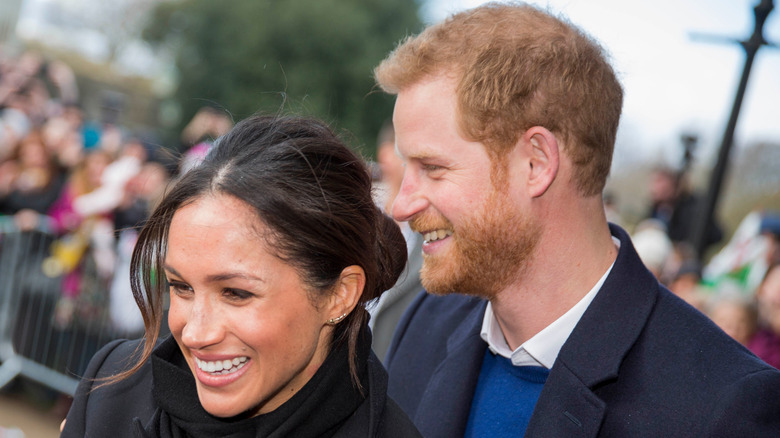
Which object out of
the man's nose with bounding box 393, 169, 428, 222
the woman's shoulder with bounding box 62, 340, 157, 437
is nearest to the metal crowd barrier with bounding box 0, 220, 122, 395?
the woman's shoulder with bounding box 62, 340, 157, 437

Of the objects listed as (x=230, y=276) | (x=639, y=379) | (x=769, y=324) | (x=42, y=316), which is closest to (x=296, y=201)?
(x=230, y=276)

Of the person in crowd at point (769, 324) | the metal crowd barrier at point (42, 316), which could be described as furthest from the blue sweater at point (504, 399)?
the metal crowd barrier at point (42, 316)

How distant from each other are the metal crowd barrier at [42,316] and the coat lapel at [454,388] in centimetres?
411

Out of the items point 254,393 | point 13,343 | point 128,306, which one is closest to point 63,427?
point 254,393

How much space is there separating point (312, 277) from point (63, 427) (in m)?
0.92

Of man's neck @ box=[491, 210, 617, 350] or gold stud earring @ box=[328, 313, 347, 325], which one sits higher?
man's neck @ box=[491, 210, 617, 350]

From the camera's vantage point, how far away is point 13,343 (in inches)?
261

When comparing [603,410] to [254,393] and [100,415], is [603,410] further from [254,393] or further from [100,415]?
[100,415]

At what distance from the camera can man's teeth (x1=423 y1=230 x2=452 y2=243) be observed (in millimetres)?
2557

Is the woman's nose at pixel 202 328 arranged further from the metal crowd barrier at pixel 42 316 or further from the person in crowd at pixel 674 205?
the person in crowd at pixel 674 205

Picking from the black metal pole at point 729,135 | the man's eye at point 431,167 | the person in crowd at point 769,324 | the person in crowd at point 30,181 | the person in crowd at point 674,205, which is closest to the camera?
the man's eye at point 431,167

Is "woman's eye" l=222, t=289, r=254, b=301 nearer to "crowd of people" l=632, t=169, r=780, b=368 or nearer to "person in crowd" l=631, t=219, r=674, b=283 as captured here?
Result: "crowd of people" l=632, t=169, r=780, b=368

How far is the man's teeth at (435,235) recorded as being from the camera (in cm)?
256

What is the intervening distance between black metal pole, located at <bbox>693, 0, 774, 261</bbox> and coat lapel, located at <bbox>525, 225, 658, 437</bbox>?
3.53 metres
